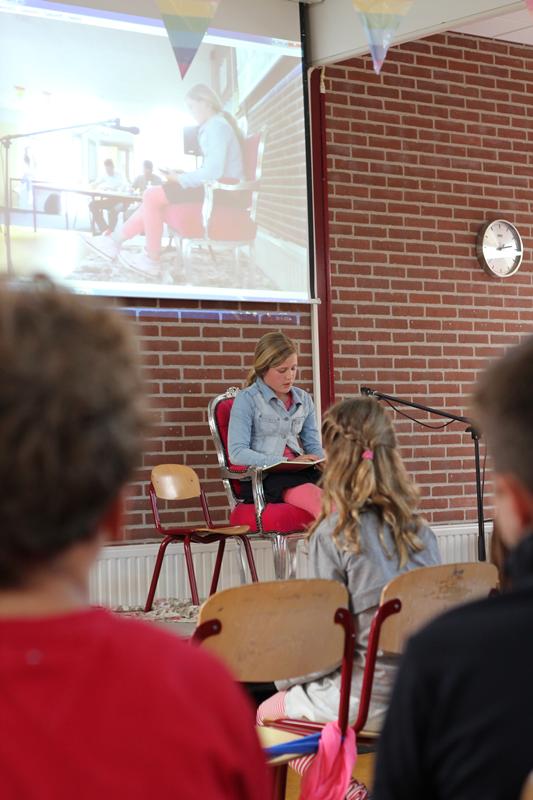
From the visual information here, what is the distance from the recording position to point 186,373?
5297mm

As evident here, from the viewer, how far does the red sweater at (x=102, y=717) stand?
0.69 m

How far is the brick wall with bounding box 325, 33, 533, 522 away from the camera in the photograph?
579 cm

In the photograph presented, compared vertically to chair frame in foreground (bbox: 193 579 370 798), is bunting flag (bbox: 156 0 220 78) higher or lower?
higher

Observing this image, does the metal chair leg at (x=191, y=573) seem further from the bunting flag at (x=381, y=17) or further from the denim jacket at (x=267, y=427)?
the bunting flag at (x=381, y=17)

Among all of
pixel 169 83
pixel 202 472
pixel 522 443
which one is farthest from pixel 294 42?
pixel 522 443

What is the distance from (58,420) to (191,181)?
15.3 ft

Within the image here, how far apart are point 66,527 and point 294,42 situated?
5190 mm

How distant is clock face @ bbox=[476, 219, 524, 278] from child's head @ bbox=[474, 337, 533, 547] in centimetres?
530

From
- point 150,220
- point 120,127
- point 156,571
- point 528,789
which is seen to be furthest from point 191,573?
point 528,789

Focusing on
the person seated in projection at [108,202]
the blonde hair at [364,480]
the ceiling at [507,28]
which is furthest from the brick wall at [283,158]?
the blonde hair at [364,480]

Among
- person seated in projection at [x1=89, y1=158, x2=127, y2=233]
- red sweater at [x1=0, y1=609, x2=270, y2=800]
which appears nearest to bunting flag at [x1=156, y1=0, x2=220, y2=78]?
person seated in projection at [x1=89, y1=158, x2=127, y2=233]

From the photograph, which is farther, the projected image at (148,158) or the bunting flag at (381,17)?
the projected image at (148,158)

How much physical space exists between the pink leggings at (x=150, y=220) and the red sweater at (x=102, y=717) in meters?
4.44

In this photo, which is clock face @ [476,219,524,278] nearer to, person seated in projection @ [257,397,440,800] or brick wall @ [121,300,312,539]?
brick wall @ [121,300,312,539]
